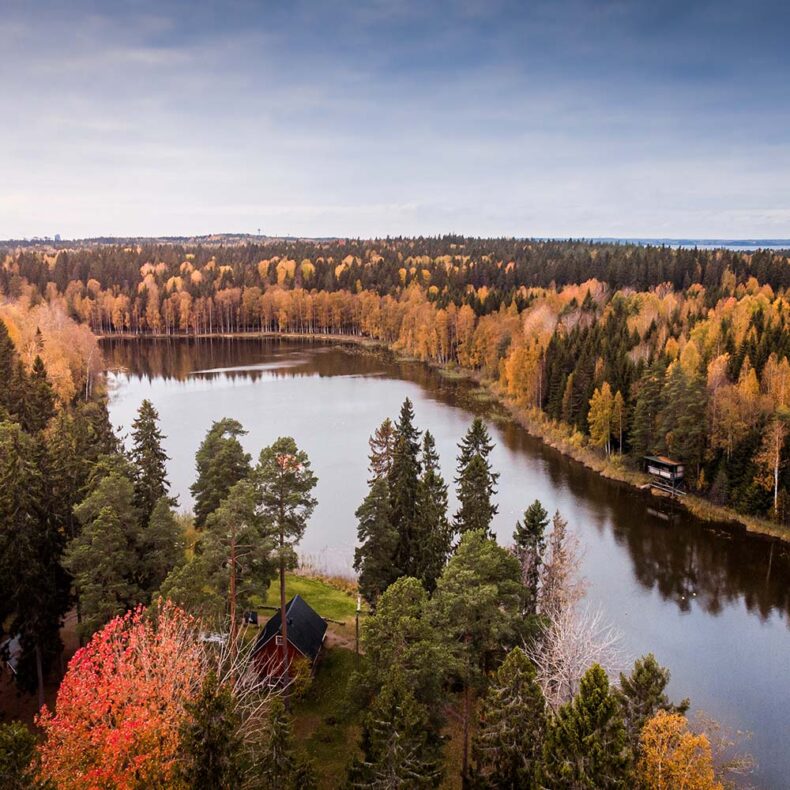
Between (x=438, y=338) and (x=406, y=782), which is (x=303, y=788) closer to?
(x=406, y=782)

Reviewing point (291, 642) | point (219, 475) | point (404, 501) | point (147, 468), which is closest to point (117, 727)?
point (291, 642)

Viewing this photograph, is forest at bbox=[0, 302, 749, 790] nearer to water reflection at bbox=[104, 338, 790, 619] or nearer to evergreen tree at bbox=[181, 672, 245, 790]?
evergreen tree at bbox=[181, 672, 245, 790]

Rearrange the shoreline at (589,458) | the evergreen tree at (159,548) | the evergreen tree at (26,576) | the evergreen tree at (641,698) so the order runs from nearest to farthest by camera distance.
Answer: the evergreen tree at (641,698), the evergreen tree at (26,576), the evergreen tree at (159,548), the shoreline at (589,458)

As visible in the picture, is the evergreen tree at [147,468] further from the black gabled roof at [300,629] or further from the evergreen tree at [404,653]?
the evergreen tree at [404,653]

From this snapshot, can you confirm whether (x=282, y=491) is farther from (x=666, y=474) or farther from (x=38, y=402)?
(x=666, y=474)

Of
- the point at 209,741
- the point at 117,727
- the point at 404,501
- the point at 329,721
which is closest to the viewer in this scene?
the point at 209,741

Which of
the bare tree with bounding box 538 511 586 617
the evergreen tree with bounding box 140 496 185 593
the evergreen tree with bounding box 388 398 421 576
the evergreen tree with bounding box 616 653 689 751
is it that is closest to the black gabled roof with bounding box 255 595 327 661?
the evergreen tree with bounding box 388 398 421 576

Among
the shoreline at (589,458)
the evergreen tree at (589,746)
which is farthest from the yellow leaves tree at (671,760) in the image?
the shoreline at (589,458)
